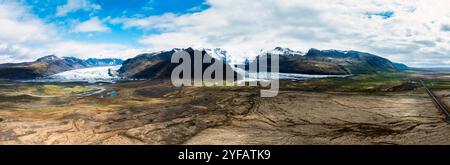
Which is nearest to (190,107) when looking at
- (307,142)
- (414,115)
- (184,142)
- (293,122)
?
(293,122)

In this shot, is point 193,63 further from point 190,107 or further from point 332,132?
point 332,132

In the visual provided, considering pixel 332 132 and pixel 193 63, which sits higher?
pixel 193 63

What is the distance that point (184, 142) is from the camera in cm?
3697

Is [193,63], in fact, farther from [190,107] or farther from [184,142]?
[184,142]
